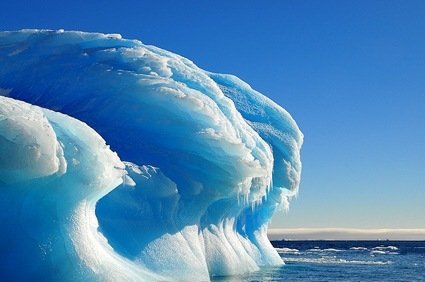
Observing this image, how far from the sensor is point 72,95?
1516cm

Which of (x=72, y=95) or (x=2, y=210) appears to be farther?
(x=72, y=95)

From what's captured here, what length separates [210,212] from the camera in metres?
17.1

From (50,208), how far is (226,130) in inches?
208

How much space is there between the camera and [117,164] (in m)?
11.0

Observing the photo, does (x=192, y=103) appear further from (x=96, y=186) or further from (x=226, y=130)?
(x=96, y=186)

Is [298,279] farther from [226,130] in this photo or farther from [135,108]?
[135,108]

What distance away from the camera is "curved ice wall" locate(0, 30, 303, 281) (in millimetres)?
10336

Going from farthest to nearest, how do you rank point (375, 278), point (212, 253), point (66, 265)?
point (375, 278) < point (212, 253) < point (66, 265)

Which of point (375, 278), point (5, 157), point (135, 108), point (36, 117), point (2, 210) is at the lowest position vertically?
point (375, 278)

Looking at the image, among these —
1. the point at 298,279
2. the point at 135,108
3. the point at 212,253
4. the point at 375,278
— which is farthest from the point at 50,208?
the point at 375,278

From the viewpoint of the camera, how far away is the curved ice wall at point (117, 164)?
1034 cm

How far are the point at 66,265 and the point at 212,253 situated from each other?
623 centimetres

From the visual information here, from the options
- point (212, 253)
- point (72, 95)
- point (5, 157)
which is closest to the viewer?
point (5, 157)

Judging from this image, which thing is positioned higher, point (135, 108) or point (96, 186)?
point (135, 108)
